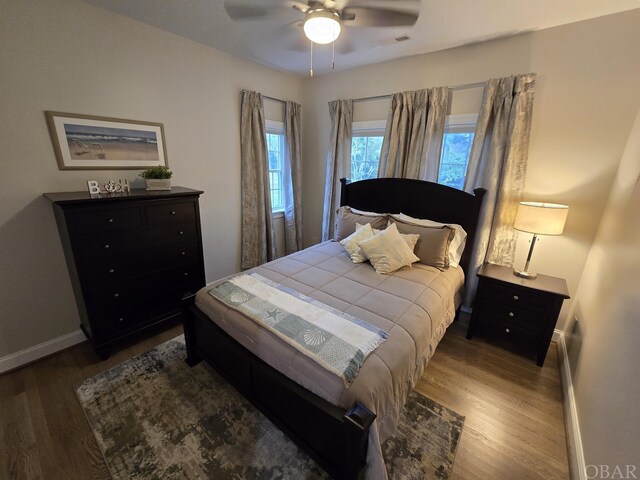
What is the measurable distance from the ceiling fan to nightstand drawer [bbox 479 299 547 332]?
2.29 meters

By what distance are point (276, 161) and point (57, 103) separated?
2.26m

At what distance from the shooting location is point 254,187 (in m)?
3.39

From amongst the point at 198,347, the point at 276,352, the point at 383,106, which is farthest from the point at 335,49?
the point at 198,347

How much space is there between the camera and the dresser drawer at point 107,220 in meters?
1.83

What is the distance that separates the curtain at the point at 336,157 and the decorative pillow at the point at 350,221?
0.61 meters

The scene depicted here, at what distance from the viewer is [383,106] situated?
10.1 feet

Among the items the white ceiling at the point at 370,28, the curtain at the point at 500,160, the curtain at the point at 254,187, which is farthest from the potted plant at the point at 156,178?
the curtain at the point at 500,160

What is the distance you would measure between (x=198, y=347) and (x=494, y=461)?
2.05m

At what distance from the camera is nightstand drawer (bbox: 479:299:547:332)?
2.15 metres

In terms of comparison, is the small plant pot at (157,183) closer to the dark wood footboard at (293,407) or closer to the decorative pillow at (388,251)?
the dark wood footboard at (293,407)

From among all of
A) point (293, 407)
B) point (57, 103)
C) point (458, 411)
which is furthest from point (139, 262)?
point (458, 411)

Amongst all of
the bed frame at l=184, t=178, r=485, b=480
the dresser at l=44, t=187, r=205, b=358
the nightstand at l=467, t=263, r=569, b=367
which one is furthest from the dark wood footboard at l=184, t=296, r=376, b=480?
the nightstand at l=467, t=263, r=569, b=367

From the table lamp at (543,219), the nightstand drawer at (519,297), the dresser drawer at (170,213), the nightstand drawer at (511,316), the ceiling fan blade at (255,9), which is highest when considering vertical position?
the ceiling fan blade at (255,9)

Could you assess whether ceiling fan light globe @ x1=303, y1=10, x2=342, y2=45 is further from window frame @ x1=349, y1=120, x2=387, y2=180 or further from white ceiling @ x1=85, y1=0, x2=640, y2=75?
window frame @ x1=349, y1=120, x2=387, y2=180
